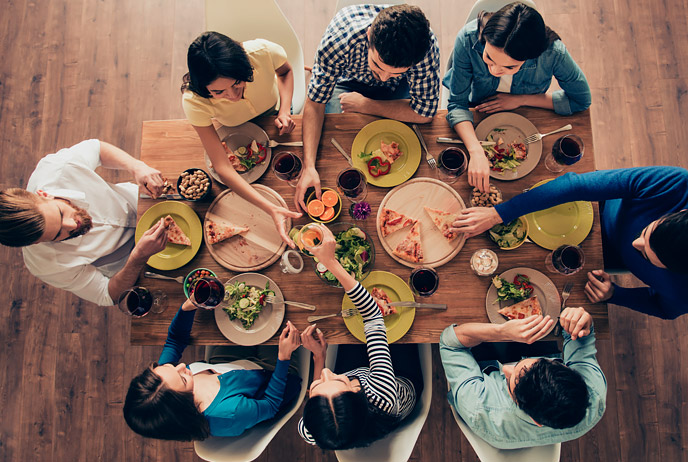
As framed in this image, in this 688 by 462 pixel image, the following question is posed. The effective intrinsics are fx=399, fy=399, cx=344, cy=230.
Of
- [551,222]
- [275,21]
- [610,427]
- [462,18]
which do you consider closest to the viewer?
[551,222]

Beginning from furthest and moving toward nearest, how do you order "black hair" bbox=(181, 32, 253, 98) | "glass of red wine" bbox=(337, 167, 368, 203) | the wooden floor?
1. the wooden floor
2. "glass of red wine" bbox=(337, 167, 368, 203)
3. "black hair" bbox=(181, 32, 253, 98)

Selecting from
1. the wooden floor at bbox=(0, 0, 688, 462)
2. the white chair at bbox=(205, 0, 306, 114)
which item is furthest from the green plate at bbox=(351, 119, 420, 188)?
the wooden floor at bbox=(0, 0, 688, 462)

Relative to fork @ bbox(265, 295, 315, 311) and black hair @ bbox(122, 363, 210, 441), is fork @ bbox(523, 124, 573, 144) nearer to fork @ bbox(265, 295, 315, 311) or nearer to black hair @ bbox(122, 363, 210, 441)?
fork @ bbox(265, 295, 315, 311)

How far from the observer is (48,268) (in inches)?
74.9

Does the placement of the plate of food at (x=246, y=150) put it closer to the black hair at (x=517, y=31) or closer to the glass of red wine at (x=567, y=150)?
the black hair at (x=517, y=31)

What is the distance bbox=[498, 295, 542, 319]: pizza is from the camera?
1.76m

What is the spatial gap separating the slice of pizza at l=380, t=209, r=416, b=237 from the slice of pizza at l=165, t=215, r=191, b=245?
0.92 m

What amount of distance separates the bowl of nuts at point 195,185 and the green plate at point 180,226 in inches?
2.8

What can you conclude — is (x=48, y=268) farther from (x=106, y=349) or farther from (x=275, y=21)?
(x=275, y=21)

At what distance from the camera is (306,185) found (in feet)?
6.07

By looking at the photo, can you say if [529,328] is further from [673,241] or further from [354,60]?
[354,60]

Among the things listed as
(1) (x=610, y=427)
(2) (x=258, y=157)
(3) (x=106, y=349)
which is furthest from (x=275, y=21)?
(1) (x=610, y=427)

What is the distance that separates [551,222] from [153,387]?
190 centimetres

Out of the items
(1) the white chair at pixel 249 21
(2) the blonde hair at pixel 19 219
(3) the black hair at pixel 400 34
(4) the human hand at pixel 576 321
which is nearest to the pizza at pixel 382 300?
(4) the human hand at pixel 576 321
